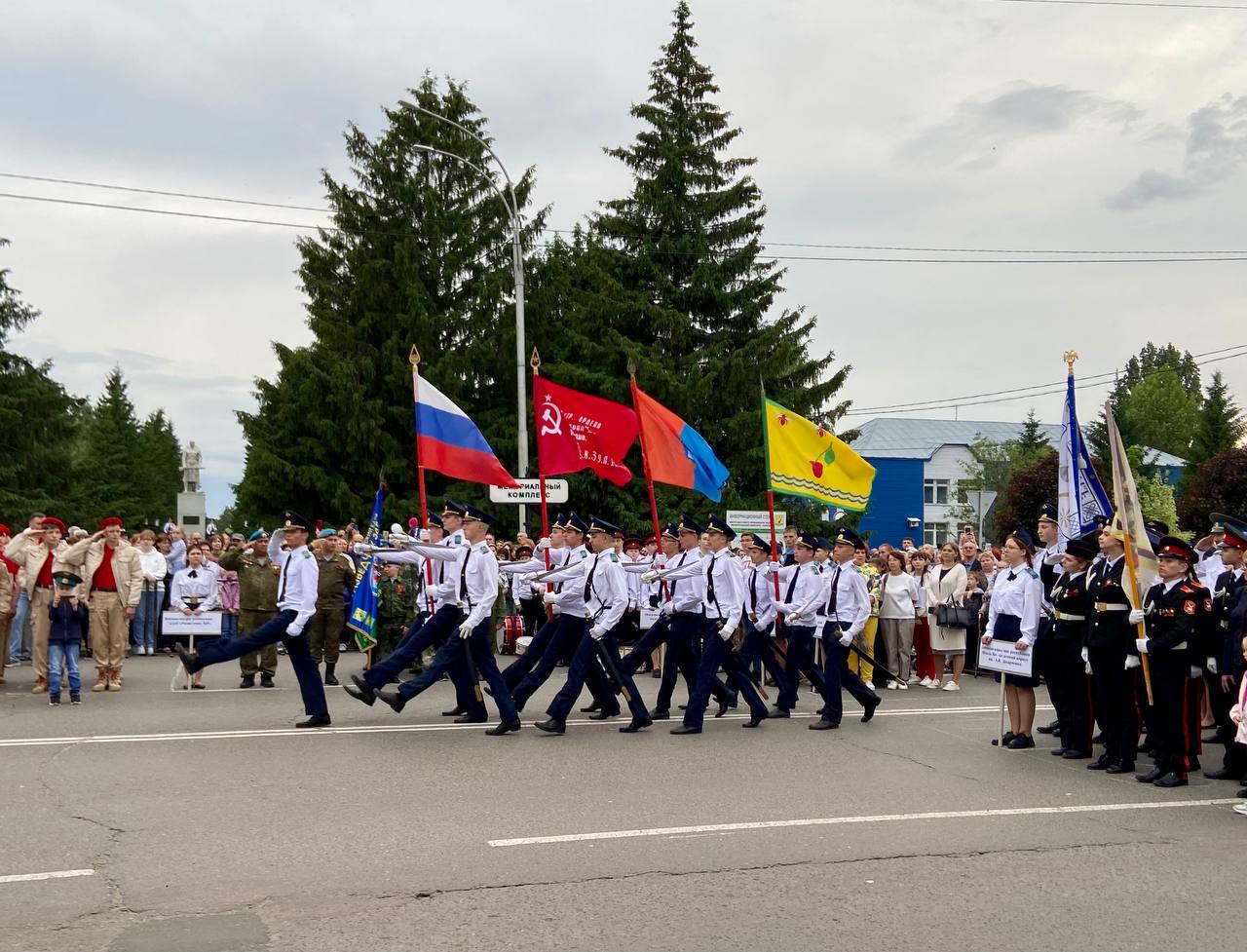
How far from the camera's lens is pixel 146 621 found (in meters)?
20.7

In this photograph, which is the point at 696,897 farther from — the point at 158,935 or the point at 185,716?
the point at 185,716

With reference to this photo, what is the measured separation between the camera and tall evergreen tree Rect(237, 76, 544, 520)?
3841 cm

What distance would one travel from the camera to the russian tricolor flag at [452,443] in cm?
1593

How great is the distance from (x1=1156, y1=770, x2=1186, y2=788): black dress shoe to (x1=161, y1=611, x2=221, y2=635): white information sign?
12.0 m

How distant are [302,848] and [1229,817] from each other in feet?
19.2

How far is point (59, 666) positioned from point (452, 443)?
5.07 m

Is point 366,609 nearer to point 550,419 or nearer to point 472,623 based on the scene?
point 550,419

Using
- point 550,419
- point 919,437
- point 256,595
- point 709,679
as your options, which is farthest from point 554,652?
point 919,437

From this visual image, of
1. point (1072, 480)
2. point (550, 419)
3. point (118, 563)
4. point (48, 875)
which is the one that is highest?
point (550, 419)

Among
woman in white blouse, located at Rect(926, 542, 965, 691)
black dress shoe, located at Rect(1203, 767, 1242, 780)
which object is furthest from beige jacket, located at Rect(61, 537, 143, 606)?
black dress shoe, located at Rect(1203, 767, 1242, 780)

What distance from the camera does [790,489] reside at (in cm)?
1702

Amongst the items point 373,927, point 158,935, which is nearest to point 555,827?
point 373,927

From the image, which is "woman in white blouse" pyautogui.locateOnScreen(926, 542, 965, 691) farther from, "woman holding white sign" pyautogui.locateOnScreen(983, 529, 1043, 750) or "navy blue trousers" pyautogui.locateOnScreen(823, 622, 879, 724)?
"woman holding white sign" pyautogui.locateOnScreen(983, 529, 1043, 750)

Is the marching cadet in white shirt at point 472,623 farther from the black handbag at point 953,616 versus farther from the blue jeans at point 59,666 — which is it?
the black handbag at point 953,616
